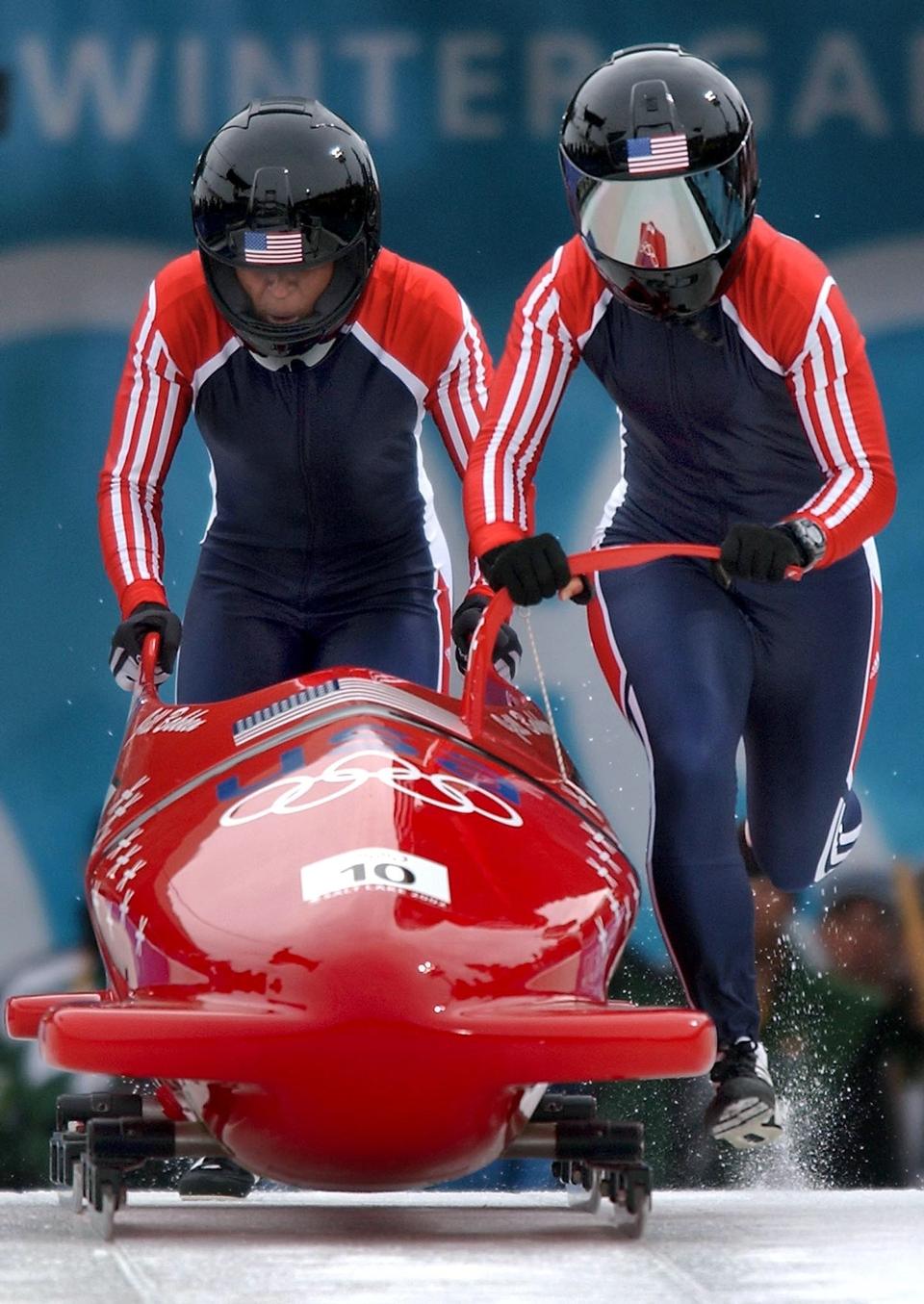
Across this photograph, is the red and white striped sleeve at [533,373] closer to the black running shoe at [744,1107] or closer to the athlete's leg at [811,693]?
the athlete's leg at [811,693]

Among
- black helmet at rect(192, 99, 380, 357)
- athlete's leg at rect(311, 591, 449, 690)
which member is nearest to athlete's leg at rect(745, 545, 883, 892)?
athlete's leg at rect(311, 591, 449, 690)

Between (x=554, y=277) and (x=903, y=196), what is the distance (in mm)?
2071

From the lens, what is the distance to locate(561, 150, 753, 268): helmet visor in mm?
3555

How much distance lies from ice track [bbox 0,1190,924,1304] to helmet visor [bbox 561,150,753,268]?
138 centimetres

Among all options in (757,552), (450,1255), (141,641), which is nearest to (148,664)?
(141,641)

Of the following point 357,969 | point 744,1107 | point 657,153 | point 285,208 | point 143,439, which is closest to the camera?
point 357,969

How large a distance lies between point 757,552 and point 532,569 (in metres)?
0.33

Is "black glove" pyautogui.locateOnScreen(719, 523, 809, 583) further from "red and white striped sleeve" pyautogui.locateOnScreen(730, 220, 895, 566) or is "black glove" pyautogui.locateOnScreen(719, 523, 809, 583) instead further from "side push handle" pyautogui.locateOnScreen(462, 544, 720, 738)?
"red and white striped sleeve" pyautogui.locateOnScreen(730, 220, 895, 566)

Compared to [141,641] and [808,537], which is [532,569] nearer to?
[808,537]

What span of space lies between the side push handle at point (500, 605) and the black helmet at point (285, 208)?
2.16 feet

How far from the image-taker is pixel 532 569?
345cm

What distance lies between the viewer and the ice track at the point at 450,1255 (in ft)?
7.71

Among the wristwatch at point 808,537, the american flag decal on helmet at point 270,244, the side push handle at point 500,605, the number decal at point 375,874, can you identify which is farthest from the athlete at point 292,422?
the number decal at point 375,874

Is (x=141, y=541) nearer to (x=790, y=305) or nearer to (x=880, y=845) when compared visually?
(x=790, y=305)
